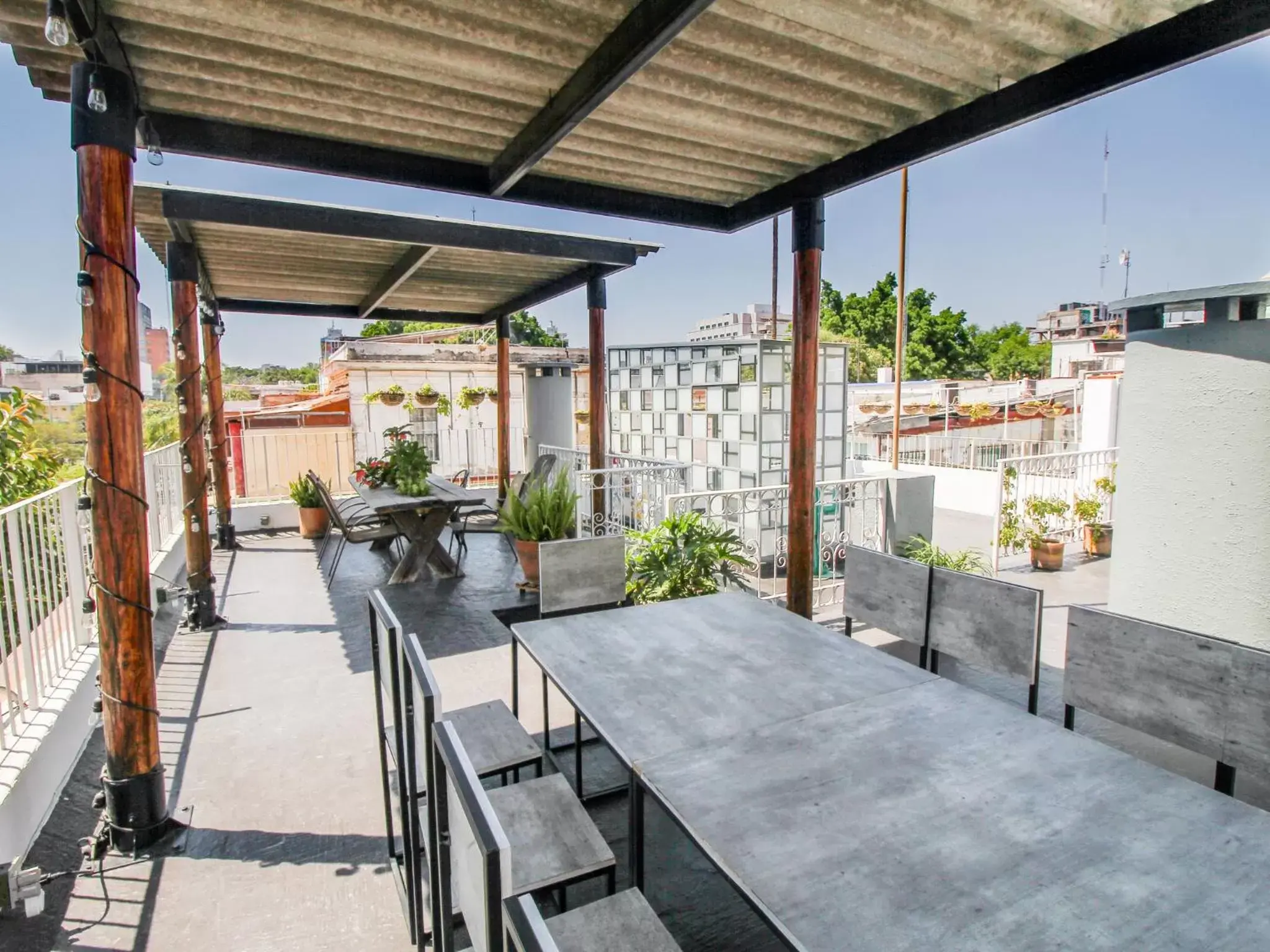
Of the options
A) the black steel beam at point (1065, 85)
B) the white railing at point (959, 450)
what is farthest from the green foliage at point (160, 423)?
the white railing at point (959, 450)

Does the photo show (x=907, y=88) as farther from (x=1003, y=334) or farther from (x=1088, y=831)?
(x=1003, y=334)

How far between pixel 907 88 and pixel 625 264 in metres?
3.29

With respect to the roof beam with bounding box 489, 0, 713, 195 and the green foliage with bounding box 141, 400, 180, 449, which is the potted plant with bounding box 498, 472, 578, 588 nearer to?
the roof beam with bounding box 489, 0, 713, 195

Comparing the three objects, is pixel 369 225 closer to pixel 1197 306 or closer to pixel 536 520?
pixel 536 520

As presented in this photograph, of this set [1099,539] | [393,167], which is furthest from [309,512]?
[1099,539]

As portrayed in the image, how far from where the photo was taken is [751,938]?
197 cm

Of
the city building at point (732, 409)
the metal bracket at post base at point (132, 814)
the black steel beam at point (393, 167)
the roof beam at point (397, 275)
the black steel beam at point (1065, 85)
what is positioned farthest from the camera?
the city building at point (732, 409)

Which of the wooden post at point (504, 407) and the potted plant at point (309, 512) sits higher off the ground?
the wooden post at point (504, 407)

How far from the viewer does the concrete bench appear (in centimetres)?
177

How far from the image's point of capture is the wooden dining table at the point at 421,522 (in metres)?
5.60

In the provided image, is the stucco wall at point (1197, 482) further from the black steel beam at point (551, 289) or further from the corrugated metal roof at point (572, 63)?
the black steel beam at point (551, 289)

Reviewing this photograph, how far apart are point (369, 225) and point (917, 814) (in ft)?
15.4

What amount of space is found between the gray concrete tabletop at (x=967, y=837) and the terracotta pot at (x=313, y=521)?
23.8 feet

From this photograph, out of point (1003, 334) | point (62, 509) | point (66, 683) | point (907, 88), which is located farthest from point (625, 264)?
point (1003, 334)
